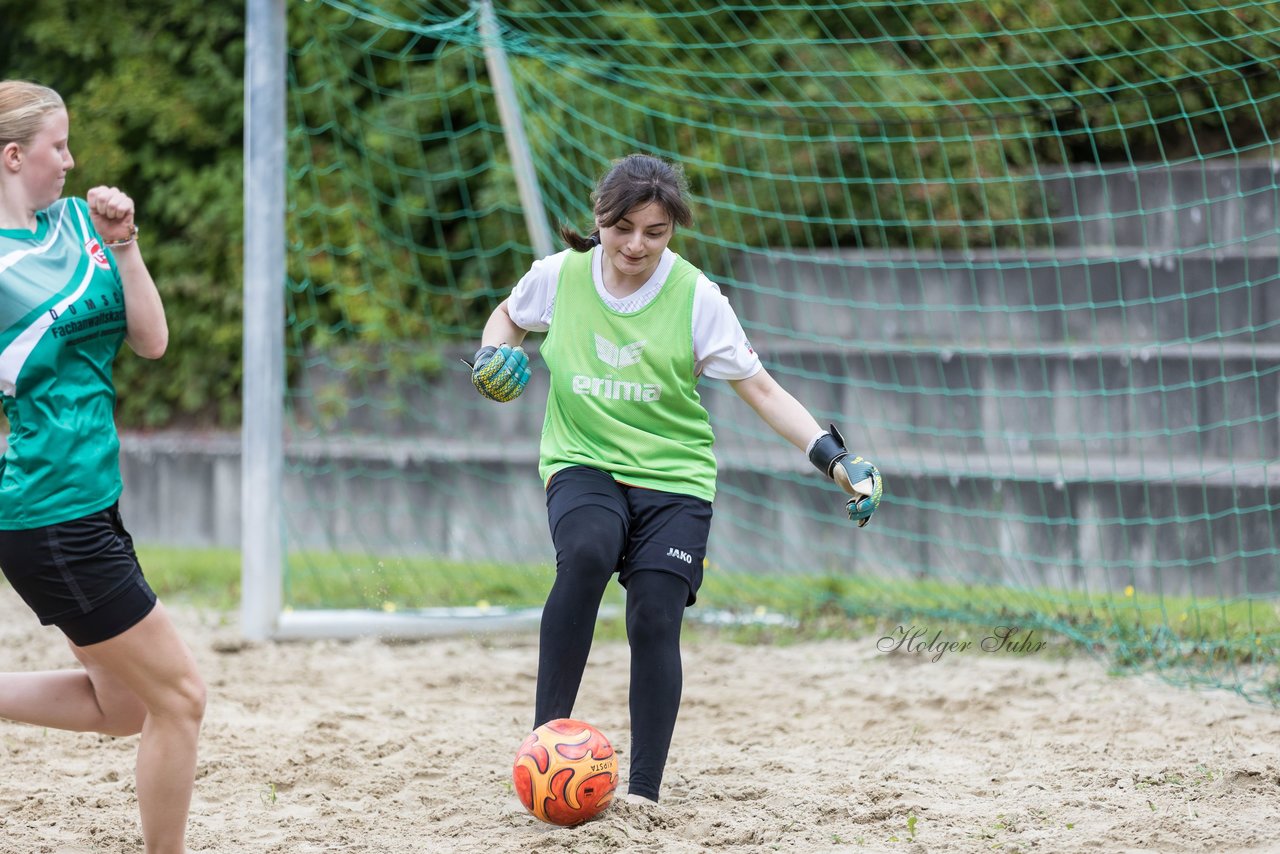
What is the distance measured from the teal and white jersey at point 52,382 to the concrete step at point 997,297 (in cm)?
476

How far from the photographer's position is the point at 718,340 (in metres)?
3.34

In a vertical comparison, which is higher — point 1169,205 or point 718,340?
point 1169,205

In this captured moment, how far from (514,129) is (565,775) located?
3.37 meters

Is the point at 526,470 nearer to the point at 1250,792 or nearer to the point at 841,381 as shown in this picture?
the point at 841,381

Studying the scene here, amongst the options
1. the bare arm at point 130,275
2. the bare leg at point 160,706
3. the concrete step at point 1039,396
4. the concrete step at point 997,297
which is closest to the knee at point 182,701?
the bare leg at point 160,706

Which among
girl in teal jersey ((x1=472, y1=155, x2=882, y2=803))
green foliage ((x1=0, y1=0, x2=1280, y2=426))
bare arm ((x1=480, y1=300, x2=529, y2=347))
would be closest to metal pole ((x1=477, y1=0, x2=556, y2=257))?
green foliage ((x1=0, y1=0, x2=1280, y2=426))

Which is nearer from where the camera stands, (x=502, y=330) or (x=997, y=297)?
(x=502, y=330)

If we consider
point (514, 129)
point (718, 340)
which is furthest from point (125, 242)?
point (514, 129)

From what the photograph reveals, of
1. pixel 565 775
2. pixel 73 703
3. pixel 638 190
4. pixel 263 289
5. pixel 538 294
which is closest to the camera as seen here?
pixel 73 703

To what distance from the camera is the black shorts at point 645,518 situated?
128 inches

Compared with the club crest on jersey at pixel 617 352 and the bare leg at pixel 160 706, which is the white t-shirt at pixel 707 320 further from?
the bare leg at pixel 160 706

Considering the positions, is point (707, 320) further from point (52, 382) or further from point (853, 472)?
point (52, 382)

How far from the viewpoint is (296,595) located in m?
6.41

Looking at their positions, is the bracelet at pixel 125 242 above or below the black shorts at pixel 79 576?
above
